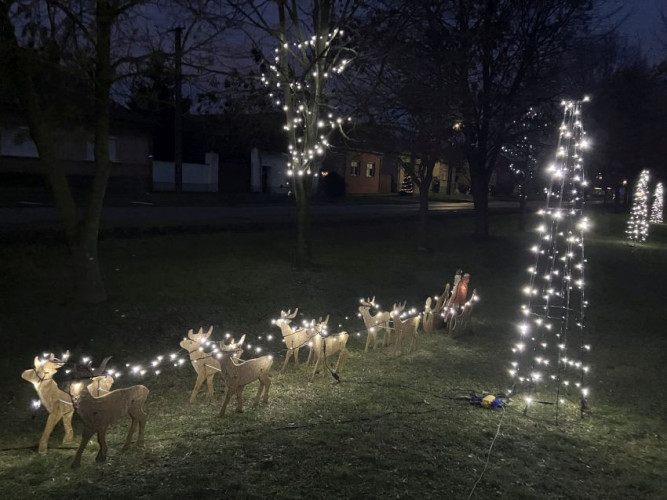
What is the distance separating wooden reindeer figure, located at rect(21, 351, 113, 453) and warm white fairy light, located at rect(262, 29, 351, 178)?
8869 mm

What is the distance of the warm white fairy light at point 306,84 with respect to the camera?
42.8 feet

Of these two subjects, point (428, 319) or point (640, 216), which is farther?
point (640, 216)

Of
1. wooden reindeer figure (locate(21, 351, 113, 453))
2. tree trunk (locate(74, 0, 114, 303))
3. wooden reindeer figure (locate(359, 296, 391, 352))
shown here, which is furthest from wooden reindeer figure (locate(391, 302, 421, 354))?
tree trunk (locate(74, 0, 114, 303))

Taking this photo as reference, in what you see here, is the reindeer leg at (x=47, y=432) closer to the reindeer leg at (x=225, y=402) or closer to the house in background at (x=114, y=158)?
the reindeer leg at (x=225, y=402)

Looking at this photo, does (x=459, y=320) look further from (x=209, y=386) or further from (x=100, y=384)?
(x=100, y=384)

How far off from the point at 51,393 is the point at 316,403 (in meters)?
2.73

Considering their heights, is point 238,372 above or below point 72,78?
below

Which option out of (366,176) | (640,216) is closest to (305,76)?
→ (640,216)

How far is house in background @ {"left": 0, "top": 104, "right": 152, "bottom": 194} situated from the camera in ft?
91.5

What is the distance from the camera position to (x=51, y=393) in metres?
5.20

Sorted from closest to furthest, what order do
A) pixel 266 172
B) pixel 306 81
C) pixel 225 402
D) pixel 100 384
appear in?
pixel 100 384 < pixel 225 402 < pixel 306 81 < pixel 266 172

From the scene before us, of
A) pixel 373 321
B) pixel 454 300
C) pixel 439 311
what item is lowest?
pixel 439 311

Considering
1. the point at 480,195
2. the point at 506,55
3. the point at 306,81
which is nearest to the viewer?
the point at 306,81

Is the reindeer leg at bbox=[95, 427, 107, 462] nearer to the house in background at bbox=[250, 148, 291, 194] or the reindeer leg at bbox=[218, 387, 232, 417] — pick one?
the reindeer leg at bbox=[218, 387, 232, 417]
